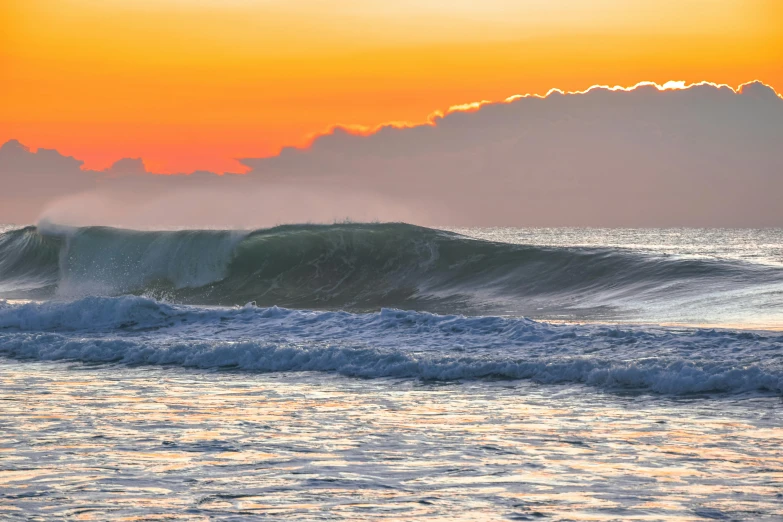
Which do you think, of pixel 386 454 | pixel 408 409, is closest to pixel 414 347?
pixel 408 409

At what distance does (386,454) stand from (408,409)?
87.7 inches

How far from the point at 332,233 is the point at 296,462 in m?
27.7

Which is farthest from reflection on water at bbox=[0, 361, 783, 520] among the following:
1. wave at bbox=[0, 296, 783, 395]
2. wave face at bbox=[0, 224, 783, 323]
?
wave face at bbox=[0, 224, 783, 323]

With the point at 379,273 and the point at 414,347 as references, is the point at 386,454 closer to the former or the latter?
the point at 414,347

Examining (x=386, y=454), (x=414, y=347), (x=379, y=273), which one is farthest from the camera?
(x=379, y=273)

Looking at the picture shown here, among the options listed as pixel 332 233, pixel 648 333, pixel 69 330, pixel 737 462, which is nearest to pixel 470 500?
pixel 737 462

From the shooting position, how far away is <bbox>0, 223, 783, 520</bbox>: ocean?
6445mm

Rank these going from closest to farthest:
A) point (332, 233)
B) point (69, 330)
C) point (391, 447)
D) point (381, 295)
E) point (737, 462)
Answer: point (737, 462)
point (391, 447)
point (69, 330)
point (381, 295)
point (332, 233)

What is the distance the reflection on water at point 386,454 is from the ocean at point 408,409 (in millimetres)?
28

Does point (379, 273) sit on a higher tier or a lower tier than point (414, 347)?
higher

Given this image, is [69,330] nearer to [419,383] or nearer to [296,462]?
[419,383]

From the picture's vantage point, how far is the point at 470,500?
637cm

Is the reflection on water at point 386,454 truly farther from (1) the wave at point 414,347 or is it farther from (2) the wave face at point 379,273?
(2) the wave face at point 379,273

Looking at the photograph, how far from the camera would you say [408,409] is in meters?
9.93
